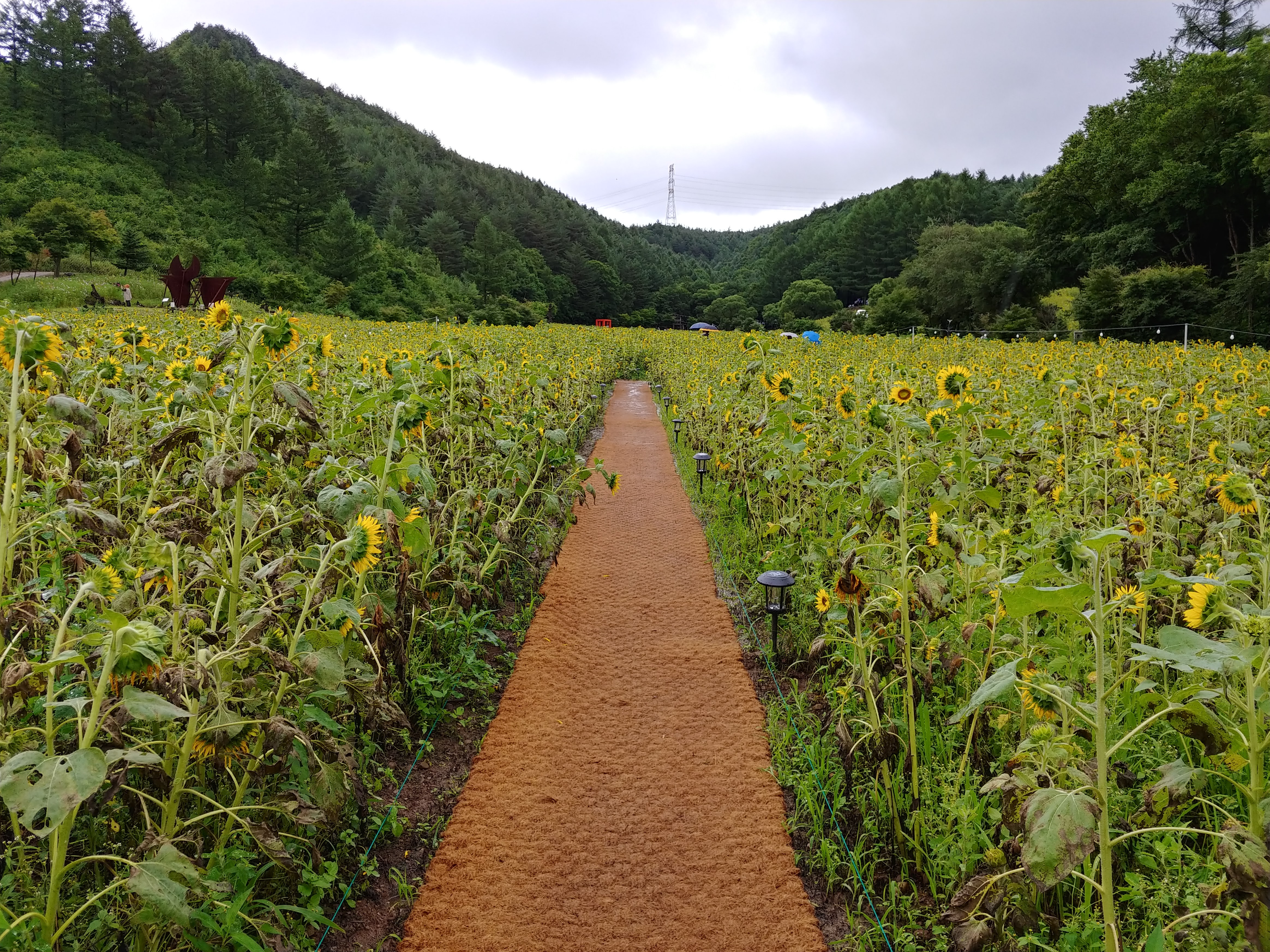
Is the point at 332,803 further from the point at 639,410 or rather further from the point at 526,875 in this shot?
the point at 639,410

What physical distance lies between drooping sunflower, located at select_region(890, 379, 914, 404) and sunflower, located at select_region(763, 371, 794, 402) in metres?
1.11

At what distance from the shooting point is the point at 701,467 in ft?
28.4

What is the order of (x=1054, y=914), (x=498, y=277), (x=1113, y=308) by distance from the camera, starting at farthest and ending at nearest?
(x=498, y=277), (x=1113, y=308), (x=1054, y=914)

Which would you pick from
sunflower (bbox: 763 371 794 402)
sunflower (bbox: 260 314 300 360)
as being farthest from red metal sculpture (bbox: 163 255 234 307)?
sunflower (bbox: 260 314 300 360)

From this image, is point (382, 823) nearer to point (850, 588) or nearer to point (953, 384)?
point (850, 588)

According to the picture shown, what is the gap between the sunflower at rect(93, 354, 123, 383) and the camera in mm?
3393

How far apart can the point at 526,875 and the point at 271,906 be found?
3.14 ft

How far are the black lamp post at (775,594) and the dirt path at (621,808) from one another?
0.76 feet

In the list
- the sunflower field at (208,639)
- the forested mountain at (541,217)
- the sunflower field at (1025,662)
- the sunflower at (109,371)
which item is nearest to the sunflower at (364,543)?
the sunflower field at (208,639)

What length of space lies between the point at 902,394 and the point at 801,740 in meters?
1.65

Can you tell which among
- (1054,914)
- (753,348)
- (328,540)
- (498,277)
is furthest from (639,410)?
(498,277)

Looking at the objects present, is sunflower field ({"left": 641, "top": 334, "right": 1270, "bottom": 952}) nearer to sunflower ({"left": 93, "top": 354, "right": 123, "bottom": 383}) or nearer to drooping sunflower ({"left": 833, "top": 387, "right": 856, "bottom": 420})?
drooping sunflower ({"left": 833, "top": 387, "right": 856, "bottom": 420})

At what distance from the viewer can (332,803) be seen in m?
2.13

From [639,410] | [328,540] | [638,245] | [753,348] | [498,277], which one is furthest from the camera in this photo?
[638,245]
